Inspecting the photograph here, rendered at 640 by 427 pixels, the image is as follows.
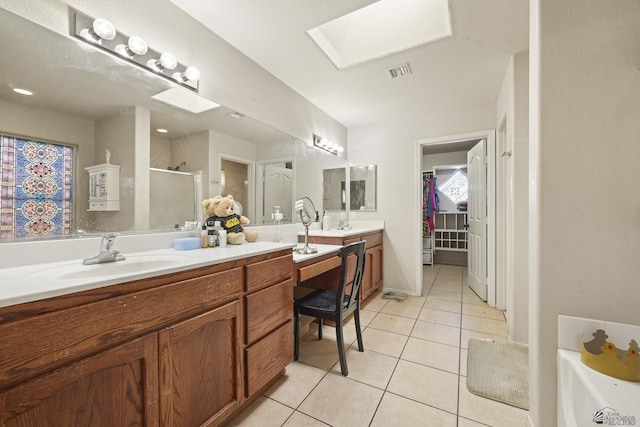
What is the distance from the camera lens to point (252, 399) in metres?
1.44

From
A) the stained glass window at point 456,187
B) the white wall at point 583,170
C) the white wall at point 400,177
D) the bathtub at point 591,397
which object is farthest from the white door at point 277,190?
the stained glass window at point 456,187

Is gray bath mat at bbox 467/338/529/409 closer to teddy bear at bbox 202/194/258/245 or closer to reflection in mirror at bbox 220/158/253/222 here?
teddy bear at bbox 202/194/258/245

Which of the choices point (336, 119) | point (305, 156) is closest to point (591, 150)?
point (305, 156)

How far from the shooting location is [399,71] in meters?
2.25

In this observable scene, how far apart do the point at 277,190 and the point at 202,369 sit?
1596 millimetres

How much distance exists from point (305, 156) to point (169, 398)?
233 cm

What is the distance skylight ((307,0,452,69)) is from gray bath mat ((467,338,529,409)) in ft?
7.74

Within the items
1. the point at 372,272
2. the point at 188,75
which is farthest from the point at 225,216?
the point at 372,272

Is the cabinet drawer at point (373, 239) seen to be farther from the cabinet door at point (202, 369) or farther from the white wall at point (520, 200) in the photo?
the cabinet door at point (202, 369)

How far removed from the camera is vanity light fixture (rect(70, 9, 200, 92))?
1.17m

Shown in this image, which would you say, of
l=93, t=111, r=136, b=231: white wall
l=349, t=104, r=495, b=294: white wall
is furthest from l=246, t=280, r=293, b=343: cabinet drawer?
l=349, t=104, r=495, b=294: white wall

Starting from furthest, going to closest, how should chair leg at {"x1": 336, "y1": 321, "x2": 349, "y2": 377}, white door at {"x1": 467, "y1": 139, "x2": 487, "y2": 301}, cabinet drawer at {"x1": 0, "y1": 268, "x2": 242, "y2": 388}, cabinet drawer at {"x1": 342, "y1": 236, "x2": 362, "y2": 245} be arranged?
white door at {"x1": 467, "y1": 139, "x2": 487, "y2": 301} → cabinet drawer at {"x1": 342, "y1": 236, "x2": 362, "y2": 245} → chair leg at {"x1": 336, "y1": 321, "x2": 349, "y2": 377} → cabinet drawer at {"x1": 0, "y1": 268, "x2": 242, "y2": 388}

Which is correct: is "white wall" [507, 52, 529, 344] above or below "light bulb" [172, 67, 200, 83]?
below

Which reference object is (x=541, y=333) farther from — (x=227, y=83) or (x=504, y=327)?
(x=227, y=83)
